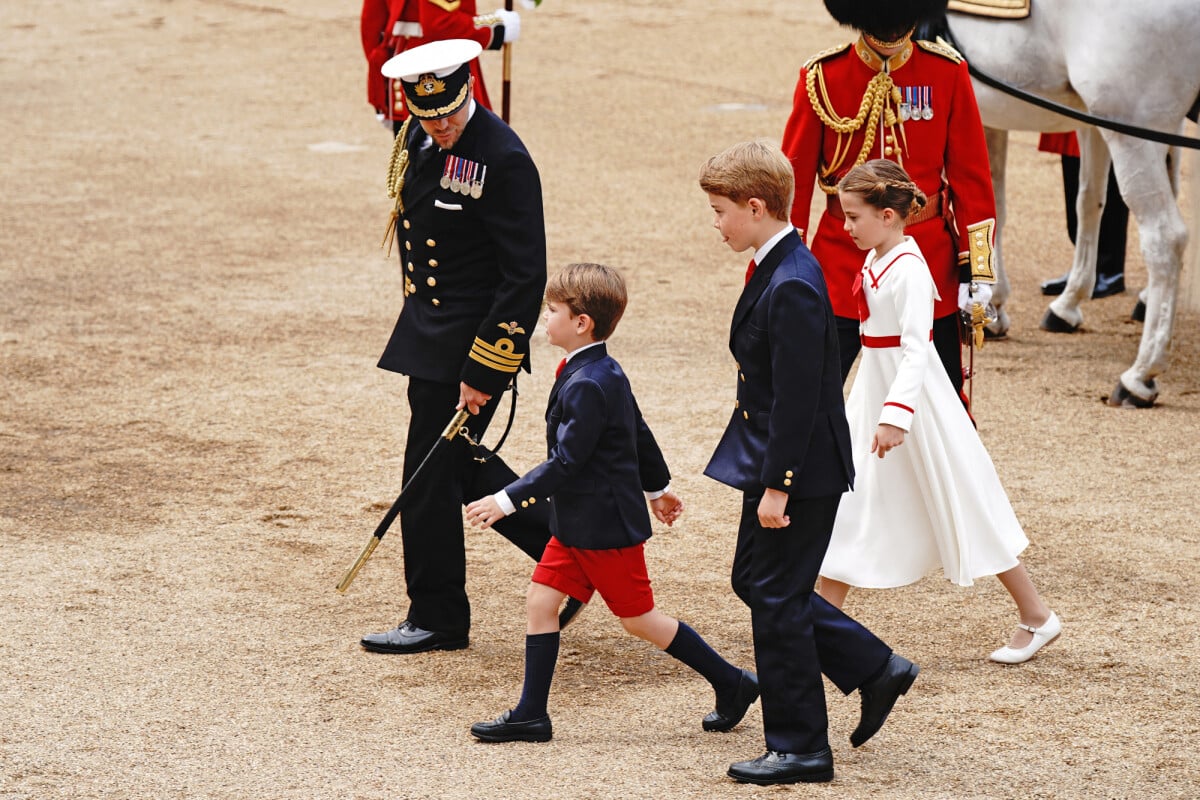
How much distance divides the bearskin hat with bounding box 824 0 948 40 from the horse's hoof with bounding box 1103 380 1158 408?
220cm

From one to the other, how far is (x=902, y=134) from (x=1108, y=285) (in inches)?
149

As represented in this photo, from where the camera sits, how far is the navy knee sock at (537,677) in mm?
3746

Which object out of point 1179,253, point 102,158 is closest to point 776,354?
point 1179,253

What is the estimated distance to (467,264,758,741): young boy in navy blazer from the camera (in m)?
3.66

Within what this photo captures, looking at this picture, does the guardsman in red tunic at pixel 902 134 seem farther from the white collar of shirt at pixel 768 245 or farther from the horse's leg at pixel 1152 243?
the horse's leg at pixel 1152 243

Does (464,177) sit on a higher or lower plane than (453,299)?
higher

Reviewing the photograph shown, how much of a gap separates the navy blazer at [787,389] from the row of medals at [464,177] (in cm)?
84

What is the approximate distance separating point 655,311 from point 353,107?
5.03 meters

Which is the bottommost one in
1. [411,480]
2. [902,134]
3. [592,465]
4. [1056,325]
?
[1056,325]

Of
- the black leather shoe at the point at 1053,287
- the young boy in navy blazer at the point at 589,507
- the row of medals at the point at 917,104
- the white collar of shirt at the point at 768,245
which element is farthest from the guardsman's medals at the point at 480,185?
the black leather shoe at the point at 1053,287

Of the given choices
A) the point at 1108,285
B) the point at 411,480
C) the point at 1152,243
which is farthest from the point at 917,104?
the point at 1108,285

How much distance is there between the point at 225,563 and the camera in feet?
15.8

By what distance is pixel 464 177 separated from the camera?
4.11 meters

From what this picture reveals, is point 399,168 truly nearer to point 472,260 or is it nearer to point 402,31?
point 472,260
